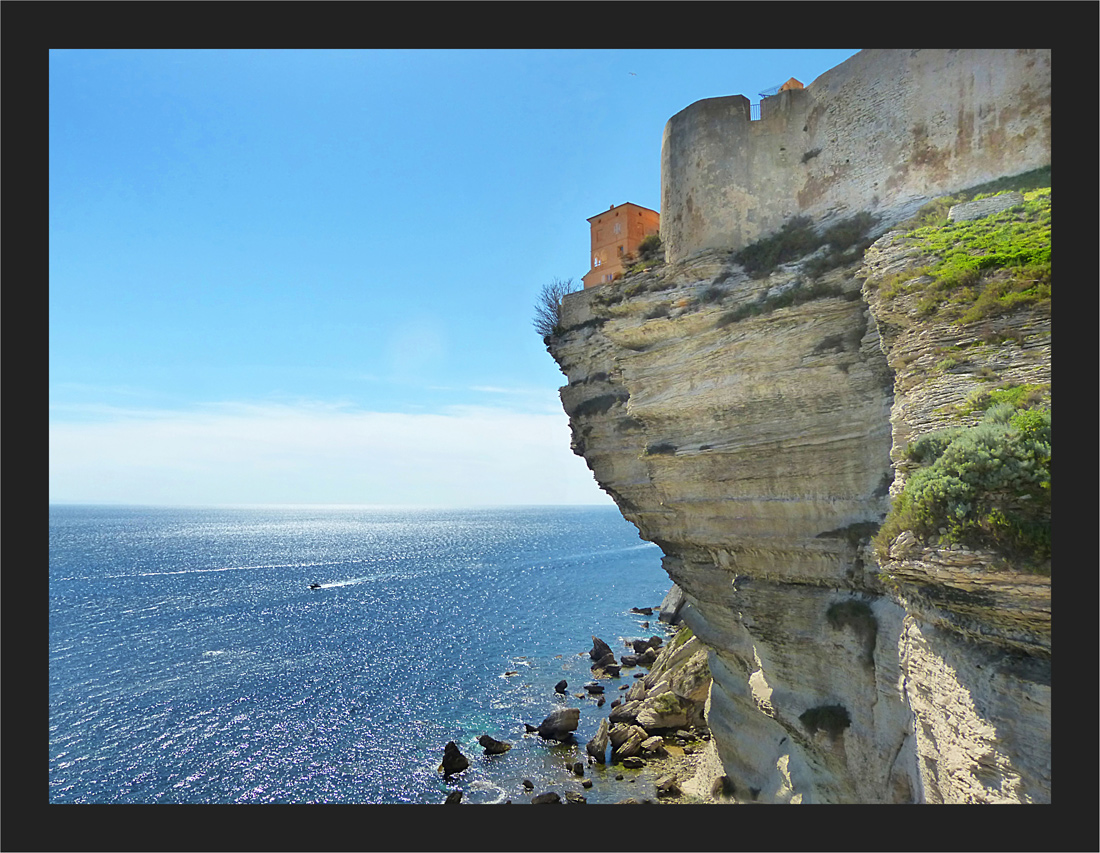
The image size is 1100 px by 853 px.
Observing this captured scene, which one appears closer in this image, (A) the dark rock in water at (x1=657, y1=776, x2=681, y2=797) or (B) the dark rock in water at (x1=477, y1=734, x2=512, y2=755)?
(A) the dark rock in water at (x1=657, y1=776, x2=681, y2=797)

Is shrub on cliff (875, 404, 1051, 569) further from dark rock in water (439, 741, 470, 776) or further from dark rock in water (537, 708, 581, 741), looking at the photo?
dark rock in water (537, 708, 581, 741)

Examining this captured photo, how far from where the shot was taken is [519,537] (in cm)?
16875

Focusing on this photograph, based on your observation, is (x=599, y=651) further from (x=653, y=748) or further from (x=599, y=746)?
(x=653, y=748)

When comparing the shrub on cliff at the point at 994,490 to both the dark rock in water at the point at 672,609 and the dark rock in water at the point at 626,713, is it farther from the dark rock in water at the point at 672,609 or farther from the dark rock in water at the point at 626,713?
the dark rock in water at the point at 672,609

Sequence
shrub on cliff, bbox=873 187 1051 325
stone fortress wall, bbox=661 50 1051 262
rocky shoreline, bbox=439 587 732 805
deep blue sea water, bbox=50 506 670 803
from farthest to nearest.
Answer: deep blue sea water, bbox=50 506 670 803 < rocky shoreline, bbox=439 587 732 805 < stone fortress wall, bbox=661 50 1051 262 < shrub on cliff, bbox=873 187 1051 325

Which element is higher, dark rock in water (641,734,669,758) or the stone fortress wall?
the stone fortress wall

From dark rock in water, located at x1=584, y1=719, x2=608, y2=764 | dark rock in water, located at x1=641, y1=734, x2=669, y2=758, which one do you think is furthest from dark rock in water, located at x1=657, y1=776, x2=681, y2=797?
dark rock in water, located at x1=584, y1=719, x2=608, y2=764

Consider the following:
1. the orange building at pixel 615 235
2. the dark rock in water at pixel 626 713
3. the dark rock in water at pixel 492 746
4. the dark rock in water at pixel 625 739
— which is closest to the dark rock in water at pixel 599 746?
the dark rock in water at pixel 625 739

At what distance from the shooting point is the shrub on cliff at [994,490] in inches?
306

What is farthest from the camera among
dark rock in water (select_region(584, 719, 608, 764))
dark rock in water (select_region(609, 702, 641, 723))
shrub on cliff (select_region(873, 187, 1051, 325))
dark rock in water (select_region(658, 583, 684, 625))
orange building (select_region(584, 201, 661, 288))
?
dark rock in water (select_region(658, 583, 684, 625))

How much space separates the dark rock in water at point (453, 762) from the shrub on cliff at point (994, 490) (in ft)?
87.7

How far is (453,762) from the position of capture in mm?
29797

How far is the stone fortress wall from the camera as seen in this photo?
1512cm

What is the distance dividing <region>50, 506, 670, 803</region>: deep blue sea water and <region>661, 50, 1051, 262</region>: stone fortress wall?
76.2 ft
